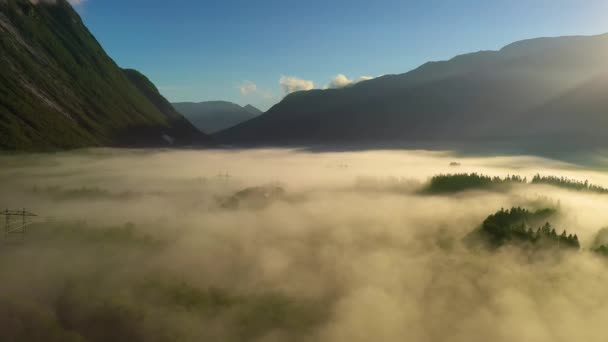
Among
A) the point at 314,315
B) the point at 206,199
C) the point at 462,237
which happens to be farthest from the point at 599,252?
the point at 206,199

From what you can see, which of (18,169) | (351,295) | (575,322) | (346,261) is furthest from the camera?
(18,169)

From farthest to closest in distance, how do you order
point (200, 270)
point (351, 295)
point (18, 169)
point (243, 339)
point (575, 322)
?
point (18, 169)
point (200, 270)
point (351, 295)
point (575, 322)
point (243, 339)

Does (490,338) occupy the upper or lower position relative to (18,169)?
lower

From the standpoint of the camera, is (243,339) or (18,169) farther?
(18,169)

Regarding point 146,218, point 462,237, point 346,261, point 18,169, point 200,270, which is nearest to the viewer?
point 200,270

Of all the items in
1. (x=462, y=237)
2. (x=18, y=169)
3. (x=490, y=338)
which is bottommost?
(x=490, y=338)

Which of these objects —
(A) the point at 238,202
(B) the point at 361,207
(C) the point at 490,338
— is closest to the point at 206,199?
(A) the point at 238,202

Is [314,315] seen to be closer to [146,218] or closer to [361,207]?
[146,218]

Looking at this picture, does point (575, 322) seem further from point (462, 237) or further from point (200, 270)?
point (200, 270)

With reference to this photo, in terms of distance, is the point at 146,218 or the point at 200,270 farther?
the point at 146,218
